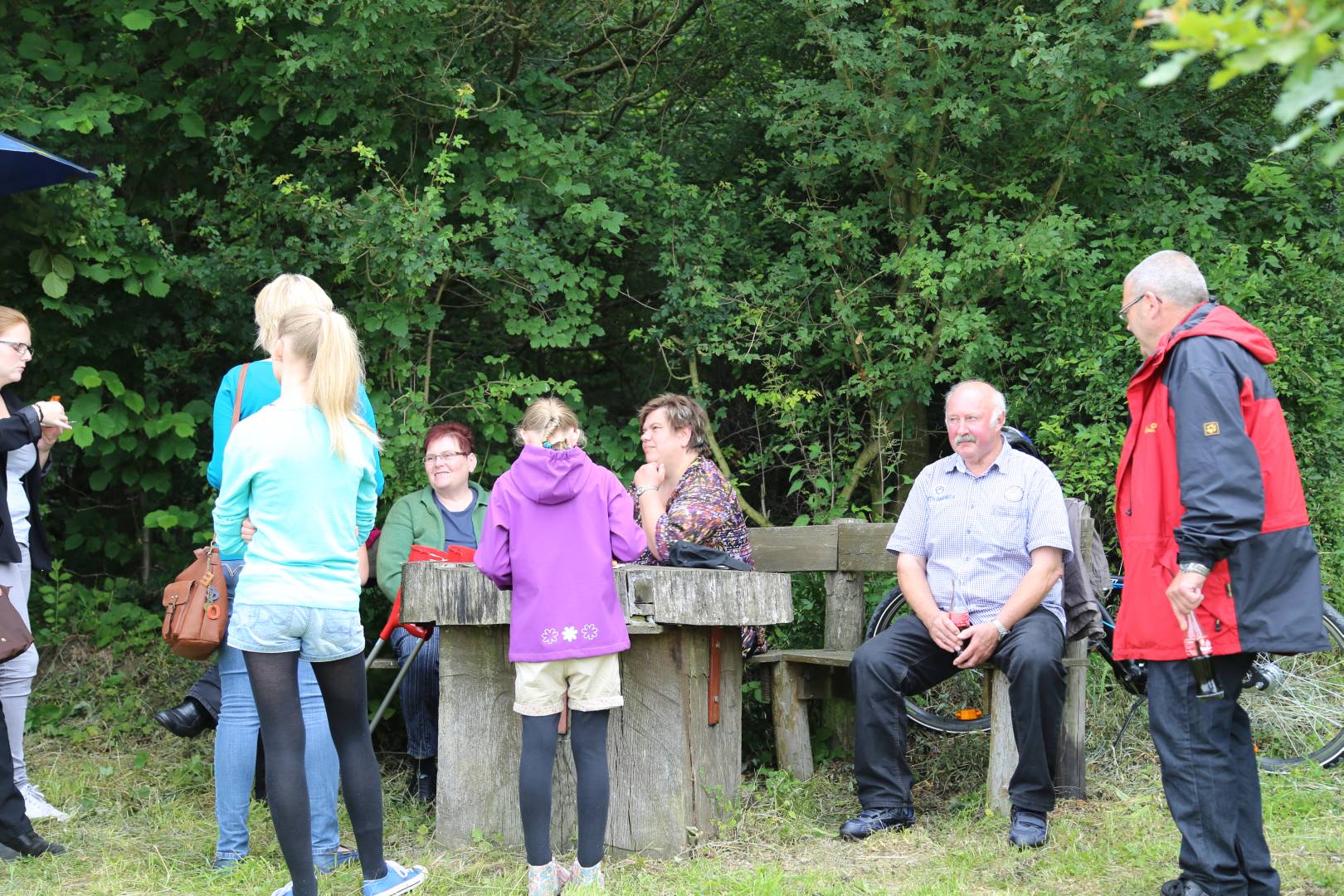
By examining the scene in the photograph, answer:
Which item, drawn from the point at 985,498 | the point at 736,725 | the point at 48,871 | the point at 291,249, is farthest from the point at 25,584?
the point at 985,498

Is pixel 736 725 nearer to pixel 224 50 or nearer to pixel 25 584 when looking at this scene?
pixel 25 584

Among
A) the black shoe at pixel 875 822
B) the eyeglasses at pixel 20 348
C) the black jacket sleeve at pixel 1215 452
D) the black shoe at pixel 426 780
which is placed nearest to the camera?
the black jacket sleeve at pixel 1215 452

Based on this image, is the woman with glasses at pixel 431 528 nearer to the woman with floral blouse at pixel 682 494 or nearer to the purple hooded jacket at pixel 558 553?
the woman with floral blouse at pixel 682 494

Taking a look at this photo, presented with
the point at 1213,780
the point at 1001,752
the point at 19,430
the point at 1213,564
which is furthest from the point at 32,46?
the point at 1213,780

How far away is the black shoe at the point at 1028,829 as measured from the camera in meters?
4.16

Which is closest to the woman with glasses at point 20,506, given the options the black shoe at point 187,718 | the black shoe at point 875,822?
the black shoe at point 187,718

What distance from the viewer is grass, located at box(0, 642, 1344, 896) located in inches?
154

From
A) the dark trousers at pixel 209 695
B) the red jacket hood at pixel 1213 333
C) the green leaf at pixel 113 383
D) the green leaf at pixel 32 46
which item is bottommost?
the dark trousers at pixel 209 695

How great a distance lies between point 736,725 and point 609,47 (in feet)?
14.7

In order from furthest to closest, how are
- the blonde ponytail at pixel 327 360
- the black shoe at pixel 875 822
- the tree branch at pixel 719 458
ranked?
the tree branch at pixel 719 458, the black shoe at pixel 875 822, the blonde ponytail at pixel 327 360

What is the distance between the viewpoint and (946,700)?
5.83 meters

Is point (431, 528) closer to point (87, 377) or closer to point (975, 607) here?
point (87, 377)

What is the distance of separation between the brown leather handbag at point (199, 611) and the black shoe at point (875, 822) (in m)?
2.23

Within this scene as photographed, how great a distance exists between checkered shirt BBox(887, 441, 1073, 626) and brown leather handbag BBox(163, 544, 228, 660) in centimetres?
244
